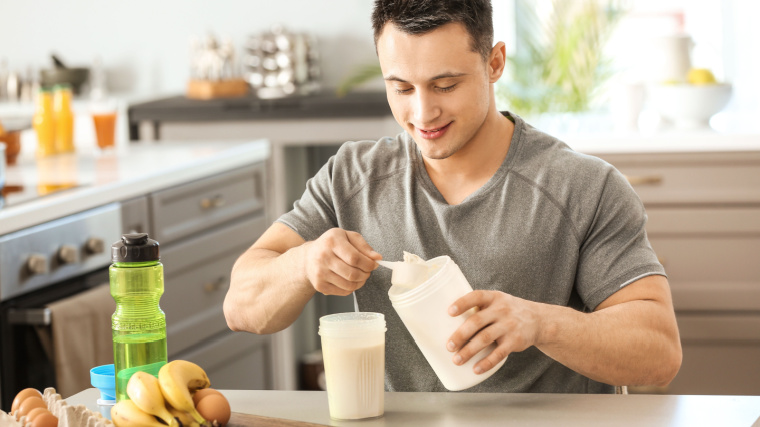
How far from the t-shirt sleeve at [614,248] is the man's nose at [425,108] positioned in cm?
30

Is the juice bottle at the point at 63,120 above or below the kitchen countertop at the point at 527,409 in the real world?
above

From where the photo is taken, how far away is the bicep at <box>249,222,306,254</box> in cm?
158

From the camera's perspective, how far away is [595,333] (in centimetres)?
129

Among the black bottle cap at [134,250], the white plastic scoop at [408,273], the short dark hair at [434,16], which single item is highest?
the short dark hair at [434,16]

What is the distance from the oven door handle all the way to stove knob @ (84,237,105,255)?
0.82ft

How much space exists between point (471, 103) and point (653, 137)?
5.72ft

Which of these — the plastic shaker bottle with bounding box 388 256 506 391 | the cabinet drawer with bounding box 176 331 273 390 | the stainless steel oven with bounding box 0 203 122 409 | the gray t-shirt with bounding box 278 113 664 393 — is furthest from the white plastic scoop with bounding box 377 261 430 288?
the cabinet drawer with bounding box 176 331 273 390

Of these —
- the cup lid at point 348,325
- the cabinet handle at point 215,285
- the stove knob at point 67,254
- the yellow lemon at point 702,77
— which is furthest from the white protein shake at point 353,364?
the yellow lemon at point 702,77

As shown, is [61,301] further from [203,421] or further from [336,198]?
[203,421]

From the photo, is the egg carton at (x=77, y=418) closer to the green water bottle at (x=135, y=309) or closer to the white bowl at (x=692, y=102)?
the green water bottle at (x=135, y=309)

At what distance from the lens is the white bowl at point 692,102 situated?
3193mm

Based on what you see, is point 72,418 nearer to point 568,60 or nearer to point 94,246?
point 94,246

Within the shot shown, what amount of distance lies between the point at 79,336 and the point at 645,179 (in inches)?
70.6

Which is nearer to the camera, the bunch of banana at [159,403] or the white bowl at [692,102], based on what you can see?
the bunch of banana at [159,403]
